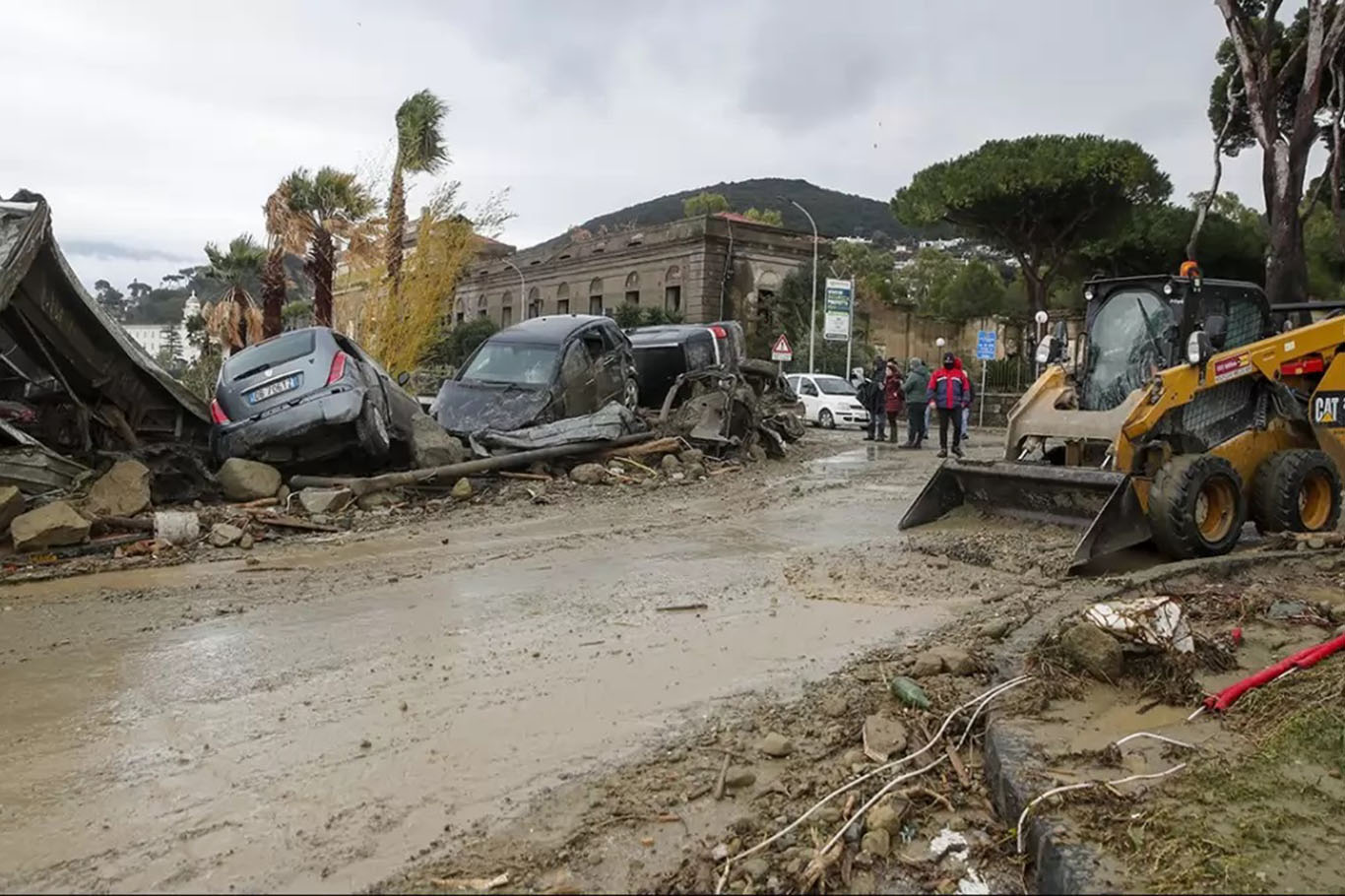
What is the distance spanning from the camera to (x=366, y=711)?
438cm

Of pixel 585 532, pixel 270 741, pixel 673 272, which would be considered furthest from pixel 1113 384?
pixel 673 272

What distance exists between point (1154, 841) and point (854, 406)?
966 inches

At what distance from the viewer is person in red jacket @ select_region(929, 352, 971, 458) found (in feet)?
55.3

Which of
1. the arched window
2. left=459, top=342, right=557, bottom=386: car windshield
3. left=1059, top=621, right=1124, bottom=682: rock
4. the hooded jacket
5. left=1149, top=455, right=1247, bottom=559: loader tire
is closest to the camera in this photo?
left=1059, top=621, right=1124, bottom=682: rock

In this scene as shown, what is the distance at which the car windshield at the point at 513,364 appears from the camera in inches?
513

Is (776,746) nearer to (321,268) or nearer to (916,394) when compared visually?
(916,394)

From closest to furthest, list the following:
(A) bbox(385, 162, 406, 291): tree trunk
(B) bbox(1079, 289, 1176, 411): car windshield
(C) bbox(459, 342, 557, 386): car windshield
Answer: (B) bbox(1079, 289, 1176, 411): car windshield, (C) bbox(459, 342, 557, 386): car windshield, (A) bbox(385, 162, 406, 291): tree trunk

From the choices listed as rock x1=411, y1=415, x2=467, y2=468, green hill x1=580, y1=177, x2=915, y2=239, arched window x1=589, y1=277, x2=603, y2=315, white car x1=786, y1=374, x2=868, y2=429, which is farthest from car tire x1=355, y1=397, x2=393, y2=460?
green hill x1=580, y1=177, x2=915, y2=239

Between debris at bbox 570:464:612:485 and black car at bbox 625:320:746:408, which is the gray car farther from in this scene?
black car at bbox 625:320:746:408

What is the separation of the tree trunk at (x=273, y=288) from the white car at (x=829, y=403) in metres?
13.1

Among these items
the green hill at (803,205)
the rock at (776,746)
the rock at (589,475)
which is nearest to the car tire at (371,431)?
the rock at (589,475)

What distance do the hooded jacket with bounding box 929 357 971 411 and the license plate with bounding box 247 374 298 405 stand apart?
10.7m

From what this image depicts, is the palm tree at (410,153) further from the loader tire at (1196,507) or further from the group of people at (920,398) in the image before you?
the loader tire at (1196,507)

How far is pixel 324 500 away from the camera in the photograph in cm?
957
